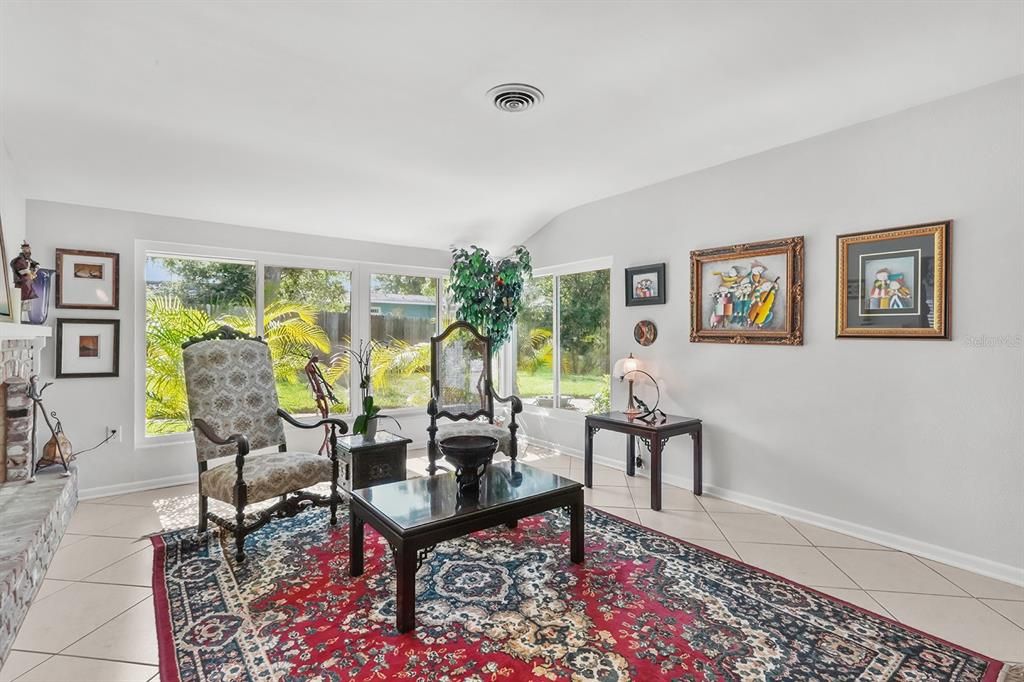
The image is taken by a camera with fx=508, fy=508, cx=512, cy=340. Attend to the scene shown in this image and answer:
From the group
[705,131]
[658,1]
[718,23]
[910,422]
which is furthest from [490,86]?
[910,422]

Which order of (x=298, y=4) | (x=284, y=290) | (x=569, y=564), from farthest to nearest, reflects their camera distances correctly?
1. (x=284, y=290)
2. (x=569, y=564)
3. (x=298, y=4)

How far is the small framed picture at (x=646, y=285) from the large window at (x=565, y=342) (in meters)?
0.39

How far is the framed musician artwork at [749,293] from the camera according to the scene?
10.9 feet

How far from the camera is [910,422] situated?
112 inches

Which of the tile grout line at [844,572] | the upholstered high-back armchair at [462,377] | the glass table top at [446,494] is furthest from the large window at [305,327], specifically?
the tile grout line at [844,572]

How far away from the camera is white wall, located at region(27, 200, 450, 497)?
3.58 metres

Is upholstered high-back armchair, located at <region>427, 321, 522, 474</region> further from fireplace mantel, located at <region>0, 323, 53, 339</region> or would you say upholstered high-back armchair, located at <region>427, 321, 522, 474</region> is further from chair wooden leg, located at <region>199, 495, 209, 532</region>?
fireplace mantel, located at <region>0, 323, 53, 339</region>

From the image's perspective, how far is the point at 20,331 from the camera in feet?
8.36

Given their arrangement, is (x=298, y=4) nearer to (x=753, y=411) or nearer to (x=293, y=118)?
(x=293, y=118)

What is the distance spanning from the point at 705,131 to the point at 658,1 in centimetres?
135

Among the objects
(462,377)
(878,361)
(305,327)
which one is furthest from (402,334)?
(878,361)

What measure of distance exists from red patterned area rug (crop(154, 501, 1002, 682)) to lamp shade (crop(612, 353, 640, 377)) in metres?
1.63

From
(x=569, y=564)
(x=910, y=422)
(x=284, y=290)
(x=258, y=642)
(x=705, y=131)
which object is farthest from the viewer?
(x=284, y=290)

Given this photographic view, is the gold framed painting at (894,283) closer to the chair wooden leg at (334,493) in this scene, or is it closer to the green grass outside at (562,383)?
the green grass outside at (562,383)
